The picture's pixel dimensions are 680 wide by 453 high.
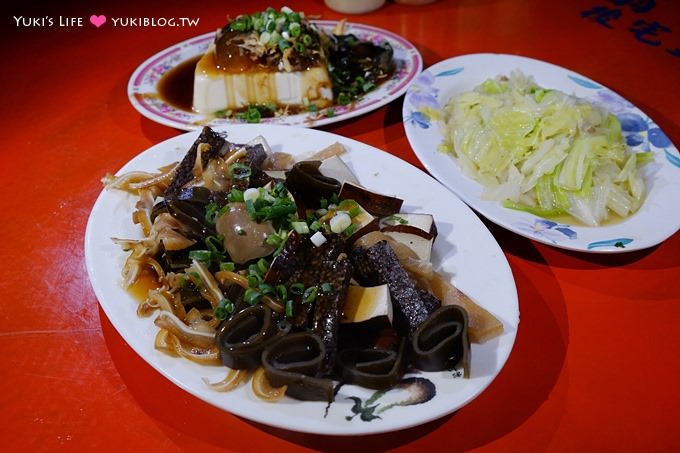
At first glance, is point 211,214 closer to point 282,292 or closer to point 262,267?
point 262,267

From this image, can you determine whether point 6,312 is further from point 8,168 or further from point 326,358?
point 326,358

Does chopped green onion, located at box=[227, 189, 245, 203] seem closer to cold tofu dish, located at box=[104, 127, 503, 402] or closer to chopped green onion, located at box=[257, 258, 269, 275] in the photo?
cold tofu dish, located at box=[104, 127, 503, 402]

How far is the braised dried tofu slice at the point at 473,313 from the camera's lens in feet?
Answer: 5.41

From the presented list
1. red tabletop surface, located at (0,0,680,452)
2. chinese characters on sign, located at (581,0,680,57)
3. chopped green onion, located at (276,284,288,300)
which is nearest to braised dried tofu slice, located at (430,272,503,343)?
red tabletop surface, located at (0,0,680,452)

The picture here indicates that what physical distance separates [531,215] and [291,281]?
1099 millimetres

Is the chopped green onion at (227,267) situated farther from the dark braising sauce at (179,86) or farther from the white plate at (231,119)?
the dark braising sauce at (179,86)

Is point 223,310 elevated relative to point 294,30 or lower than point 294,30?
lower

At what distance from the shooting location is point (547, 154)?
99.7 inches

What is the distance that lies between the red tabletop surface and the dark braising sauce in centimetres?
21

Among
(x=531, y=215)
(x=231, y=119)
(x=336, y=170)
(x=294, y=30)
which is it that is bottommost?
(x=531, y=215)

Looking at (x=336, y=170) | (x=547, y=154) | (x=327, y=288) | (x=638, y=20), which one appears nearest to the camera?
(x=327, y=288)

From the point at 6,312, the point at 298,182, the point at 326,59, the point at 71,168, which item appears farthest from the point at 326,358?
the point at 326,59

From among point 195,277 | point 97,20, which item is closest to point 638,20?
point 195,277

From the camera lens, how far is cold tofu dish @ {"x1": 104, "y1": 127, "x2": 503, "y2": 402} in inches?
61.8
